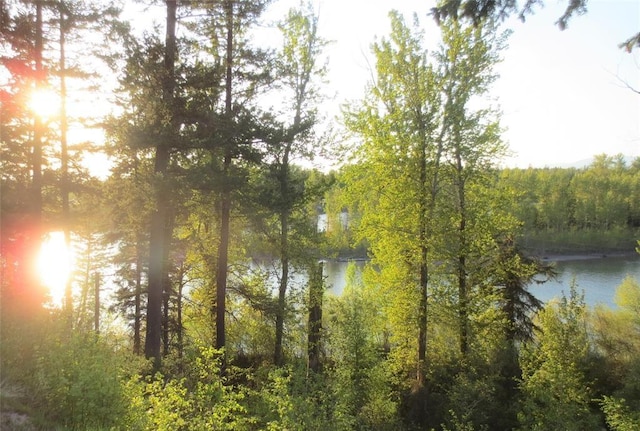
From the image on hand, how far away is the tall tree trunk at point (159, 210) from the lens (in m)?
9.05

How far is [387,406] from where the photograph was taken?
10648 millimetres

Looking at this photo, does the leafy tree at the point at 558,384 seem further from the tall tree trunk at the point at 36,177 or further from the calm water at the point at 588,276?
the calm water at the point at 588,276

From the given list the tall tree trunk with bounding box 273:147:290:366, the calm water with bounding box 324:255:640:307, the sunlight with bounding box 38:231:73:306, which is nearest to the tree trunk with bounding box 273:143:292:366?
the tall tree trunk with bounding box 273:147:290:366

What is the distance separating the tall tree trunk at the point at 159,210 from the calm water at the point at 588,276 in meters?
20.5

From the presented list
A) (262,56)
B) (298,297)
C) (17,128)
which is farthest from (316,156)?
(17,128)

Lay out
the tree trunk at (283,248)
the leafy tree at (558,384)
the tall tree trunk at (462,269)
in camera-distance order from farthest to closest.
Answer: the tree trunk at (283,248), the tall tree trunk at (462,269), the leafy tree at (558,384)

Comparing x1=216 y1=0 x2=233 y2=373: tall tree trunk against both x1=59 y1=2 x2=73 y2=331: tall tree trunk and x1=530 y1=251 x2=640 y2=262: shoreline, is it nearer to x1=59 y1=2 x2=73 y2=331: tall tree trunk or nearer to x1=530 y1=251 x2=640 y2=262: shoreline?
x1=59 y1=2 x2=73 y2=331: tall tree trunk

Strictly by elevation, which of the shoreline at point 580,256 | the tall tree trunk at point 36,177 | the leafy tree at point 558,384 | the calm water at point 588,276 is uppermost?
the tall tree trunk at point 36,177

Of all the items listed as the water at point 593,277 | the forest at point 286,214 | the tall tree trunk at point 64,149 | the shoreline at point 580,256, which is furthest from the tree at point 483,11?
the shoreline at point 580,256

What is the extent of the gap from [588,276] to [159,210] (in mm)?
46889

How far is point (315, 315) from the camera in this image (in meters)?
14.9

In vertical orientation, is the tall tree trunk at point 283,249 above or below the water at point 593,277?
above

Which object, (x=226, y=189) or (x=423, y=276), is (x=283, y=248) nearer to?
(x=226, y=189)

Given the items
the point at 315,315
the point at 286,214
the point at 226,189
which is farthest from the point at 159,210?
the point at 315,315
